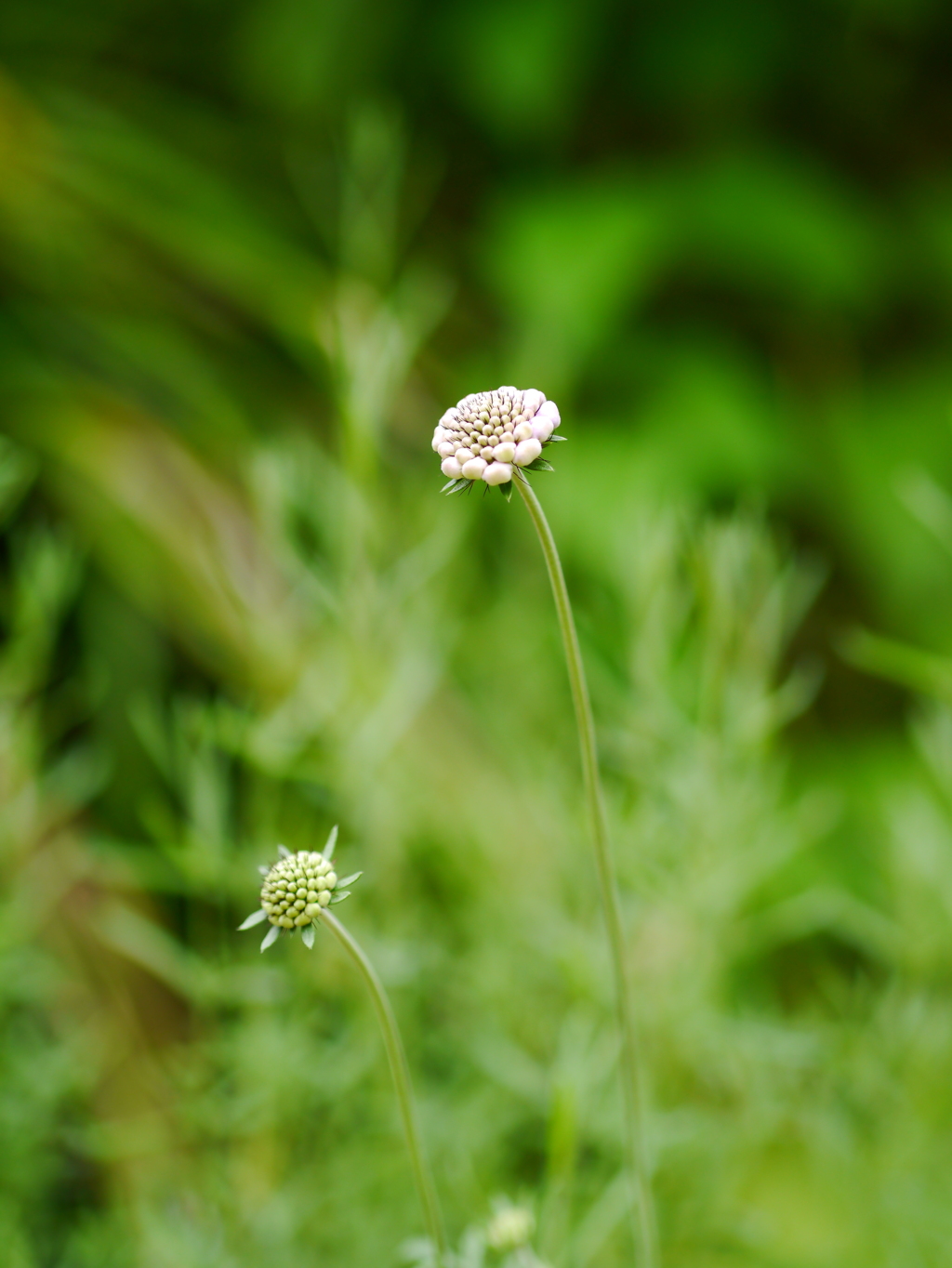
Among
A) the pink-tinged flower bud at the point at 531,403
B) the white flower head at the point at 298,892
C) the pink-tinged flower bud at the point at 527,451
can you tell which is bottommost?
the white flower head at the point at 298,892

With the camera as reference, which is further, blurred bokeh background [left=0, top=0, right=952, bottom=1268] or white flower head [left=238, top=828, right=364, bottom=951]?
blurred bokeh background [left=0, top=0, right=952, bottom=1268]

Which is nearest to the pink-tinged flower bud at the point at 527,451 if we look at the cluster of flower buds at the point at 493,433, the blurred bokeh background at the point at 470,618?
the cluster of flower buds at the point at 493,433

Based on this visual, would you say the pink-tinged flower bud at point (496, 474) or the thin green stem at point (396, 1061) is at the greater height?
the pink-tinged flower bud at point (496, 474)

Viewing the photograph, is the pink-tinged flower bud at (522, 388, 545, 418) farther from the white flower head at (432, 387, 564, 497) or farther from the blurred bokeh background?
the blurred bokeh background

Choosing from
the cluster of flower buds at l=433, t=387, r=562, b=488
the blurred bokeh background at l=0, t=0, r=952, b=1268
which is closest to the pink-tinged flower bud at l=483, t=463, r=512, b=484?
the cluster of flower buds at l=433, t=387, r=562, b=488

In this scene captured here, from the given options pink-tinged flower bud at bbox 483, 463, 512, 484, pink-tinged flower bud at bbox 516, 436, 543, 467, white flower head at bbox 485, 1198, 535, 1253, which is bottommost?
white flower head at bbox 485, 1198, 535, 1253

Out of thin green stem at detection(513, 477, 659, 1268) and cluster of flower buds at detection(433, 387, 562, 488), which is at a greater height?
cluster of flower buds at detection(433, 387, 562, 488)

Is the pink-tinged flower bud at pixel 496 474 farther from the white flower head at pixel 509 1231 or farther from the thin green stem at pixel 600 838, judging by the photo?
the white flower head at pixel 509 1231

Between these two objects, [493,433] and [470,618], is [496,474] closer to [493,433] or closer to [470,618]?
[493,433]
